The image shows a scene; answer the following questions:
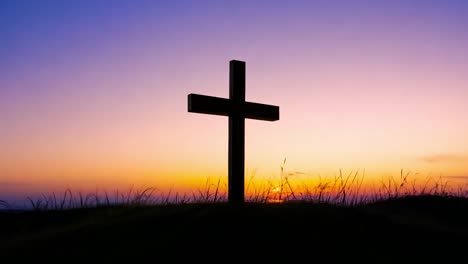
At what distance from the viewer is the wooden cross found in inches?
369

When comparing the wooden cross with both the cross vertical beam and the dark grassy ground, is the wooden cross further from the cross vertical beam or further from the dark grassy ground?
the dark grassy ground

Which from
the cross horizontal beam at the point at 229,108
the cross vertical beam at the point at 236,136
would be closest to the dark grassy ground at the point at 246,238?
the cross vertical beam at the point at 236,136

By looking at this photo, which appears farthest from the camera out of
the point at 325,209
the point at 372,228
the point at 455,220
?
the point at 455,220

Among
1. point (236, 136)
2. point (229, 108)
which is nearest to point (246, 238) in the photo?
point (236, 136)

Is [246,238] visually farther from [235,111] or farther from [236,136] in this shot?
[235,111]

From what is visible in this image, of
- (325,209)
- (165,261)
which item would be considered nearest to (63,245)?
(165,261)

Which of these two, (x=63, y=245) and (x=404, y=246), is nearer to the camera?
(x=63, y=245)

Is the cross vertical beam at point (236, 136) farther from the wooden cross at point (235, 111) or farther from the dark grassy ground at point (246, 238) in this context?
the dark grassy ground at point (246, 238)

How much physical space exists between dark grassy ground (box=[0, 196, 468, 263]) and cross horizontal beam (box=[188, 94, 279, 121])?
6.43ft

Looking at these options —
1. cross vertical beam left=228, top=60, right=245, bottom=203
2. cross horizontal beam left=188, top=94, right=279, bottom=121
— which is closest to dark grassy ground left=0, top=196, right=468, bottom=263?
cross vertical beam left=228, top=60, right=245, bottom=203

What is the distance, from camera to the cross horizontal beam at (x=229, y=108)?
30.5ft

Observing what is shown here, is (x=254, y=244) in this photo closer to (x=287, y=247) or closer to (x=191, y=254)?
(x=287, y=247)

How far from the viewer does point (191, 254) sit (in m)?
6.12

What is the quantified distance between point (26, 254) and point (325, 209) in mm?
4544
